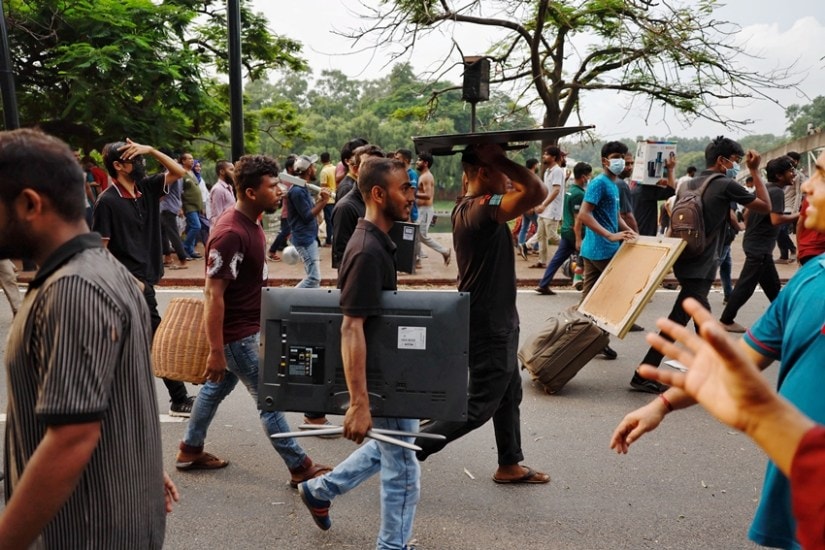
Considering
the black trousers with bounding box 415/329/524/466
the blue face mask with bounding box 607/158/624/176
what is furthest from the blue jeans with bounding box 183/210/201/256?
the black trousers with bounding box 415/329/524/466

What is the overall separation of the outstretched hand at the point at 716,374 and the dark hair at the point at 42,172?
135cm

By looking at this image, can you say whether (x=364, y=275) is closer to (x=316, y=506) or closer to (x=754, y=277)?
(x=316, y=506)

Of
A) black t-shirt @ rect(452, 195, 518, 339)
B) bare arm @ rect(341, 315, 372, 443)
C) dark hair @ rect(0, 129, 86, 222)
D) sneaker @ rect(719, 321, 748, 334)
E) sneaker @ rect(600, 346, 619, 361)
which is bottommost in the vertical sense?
sneaker @ rect(600, 346, 619, 361)

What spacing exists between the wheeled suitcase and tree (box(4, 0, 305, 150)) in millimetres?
11381

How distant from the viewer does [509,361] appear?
343cm

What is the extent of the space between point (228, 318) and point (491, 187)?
1617mm

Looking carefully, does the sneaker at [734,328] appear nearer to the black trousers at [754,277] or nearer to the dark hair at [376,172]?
the black trousers at [754,277]

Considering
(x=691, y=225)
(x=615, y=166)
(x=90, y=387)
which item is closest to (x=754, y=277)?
(x=615, y=166)

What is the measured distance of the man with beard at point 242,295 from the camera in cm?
354

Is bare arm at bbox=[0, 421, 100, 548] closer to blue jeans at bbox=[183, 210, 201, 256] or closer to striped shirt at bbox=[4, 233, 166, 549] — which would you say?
striped shirt at bbox=[4, 233, 166, 549]

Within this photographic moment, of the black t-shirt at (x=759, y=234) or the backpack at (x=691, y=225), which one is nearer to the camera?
the backpack at (x=691, y=225)

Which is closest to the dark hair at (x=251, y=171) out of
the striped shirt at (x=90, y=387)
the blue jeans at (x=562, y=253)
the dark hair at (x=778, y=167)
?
the striped shirt at (x=90, y=387)

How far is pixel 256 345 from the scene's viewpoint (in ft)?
12.2

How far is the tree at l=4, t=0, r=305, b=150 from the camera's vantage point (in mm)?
13398
